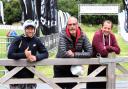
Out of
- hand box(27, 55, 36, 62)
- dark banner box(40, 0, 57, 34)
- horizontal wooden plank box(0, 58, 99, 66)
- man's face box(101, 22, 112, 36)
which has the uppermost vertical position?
man's face box(101, 22, 112, 36)

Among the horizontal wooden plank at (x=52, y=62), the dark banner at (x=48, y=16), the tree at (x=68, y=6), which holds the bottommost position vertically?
the tree at (x=68, y=6)

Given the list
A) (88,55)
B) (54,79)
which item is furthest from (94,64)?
(54,79)

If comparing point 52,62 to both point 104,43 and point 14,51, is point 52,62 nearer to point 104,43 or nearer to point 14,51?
point 14,51

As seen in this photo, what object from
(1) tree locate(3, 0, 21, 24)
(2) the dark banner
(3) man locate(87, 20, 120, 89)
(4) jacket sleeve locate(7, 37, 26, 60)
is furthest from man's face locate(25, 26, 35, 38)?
(1) tree locate(3, 0, 21, 24)

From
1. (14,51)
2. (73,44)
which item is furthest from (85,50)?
(14,51)

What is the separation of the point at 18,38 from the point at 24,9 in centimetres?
1219

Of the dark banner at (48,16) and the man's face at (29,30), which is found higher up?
the man's face at (29,30)

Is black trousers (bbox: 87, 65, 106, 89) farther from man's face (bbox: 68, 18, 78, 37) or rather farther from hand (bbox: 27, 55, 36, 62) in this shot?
hand (bbox: 27, 55, 36, 62)

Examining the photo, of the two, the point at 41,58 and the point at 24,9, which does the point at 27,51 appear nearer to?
the point at 41,58

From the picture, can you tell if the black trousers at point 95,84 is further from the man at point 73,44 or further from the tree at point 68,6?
the tree at point 68,6

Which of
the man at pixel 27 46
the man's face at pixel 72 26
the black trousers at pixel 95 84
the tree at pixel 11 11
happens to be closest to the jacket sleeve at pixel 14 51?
the man at pixel 27 46

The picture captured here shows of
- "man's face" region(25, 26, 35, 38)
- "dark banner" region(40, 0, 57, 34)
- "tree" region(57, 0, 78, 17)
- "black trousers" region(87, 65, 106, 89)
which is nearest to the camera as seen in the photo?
"man's face" region(25, 26, 35, 38)

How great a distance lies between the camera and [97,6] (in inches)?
2653

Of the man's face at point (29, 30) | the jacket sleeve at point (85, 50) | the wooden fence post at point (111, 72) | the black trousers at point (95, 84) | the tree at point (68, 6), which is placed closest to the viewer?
the man's face at point (29, 30)
